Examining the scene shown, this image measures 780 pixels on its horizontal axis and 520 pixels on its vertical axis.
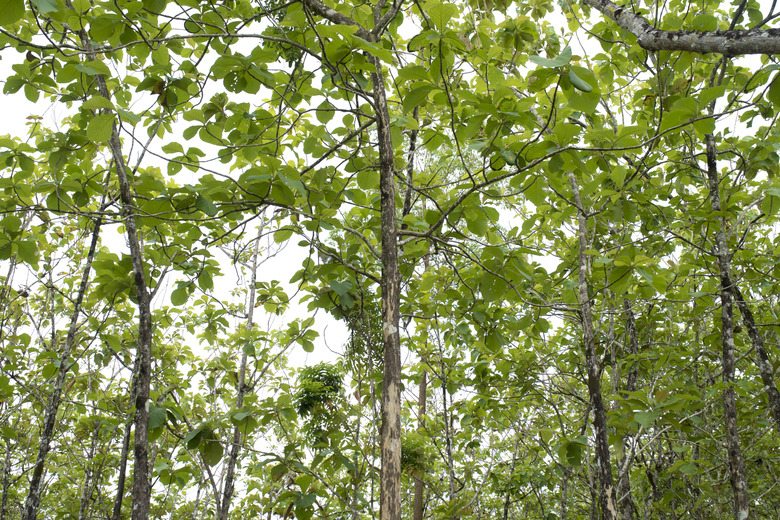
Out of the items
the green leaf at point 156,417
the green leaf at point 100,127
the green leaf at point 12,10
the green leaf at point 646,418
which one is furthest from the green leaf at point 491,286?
the green leaf at point 12,10

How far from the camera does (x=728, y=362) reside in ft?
11.5

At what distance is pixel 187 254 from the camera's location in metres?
2.76

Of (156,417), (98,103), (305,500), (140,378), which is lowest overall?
(305,500)

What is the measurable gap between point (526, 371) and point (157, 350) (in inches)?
165

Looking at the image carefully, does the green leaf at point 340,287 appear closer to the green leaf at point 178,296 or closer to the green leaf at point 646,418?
the green leaf at point 178,296

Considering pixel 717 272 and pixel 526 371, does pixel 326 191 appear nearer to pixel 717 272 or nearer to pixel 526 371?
pixel 526 371

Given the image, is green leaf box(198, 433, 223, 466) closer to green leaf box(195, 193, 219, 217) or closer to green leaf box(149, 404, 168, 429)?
green leaf box(149, 404, 168, 429)

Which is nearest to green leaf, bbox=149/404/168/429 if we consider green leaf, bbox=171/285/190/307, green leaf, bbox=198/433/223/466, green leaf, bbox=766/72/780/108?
green leaf, bbox=198/433/223/466

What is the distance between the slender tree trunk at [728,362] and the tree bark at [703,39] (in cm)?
172

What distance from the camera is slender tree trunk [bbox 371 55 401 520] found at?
1894 millimetres

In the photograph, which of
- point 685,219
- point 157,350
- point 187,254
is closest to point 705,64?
point 685,219

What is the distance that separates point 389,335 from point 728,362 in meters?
2.91

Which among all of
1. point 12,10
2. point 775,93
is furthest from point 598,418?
point 12,10

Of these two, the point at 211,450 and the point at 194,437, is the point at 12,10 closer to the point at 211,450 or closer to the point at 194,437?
the point at 194,437
